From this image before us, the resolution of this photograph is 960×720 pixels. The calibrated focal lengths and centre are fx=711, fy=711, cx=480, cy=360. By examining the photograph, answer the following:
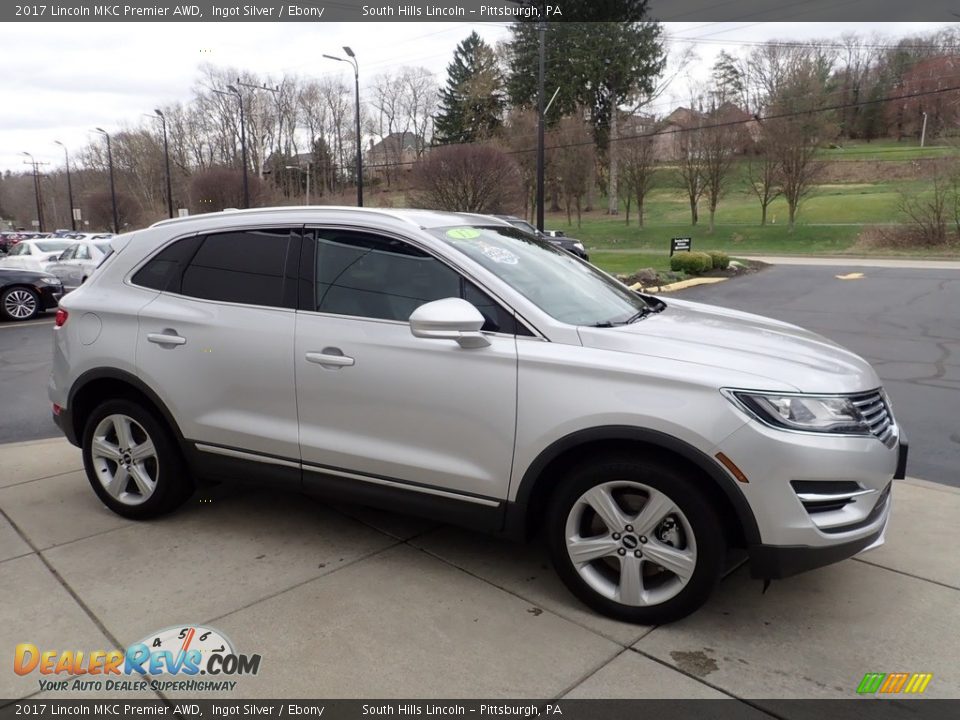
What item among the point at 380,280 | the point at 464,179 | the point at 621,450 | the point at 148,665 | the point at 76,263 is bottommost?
the point at 148,665

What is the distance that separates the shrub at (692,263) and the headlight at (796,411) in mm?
18019

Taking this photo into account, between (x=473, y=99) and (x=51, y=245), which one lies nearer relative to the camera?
(x=51, y=245)

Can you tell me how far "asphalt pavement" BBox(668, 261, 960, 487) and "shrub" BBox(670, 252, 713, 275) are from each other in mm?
1228

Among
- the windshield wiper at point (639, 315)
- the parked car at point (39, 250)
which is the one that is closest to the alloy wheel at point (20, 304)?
the parked car at point (39, 250)

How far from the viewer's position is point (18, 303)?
13.6 metres

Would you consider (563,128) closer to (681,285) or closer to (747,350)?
(681,285)

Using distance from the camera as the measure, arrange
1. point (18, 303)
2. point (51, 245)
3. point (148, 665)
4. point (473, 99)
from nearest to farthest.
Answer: point (148, 665) < point (18, 303) < point (51, 245) < point (473, 99)

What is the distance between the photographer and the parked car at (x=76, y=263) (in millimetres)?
17031

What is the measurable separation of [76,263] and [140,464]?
15590 millimetres

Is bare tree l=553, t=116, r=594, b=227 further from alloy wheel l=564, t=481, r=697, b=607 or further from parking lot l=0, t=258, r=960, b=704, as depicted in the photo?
alloy wheel l=564, t=481, r=697, b=607

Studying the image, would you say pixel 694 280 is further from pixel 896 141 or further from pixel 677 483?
pixel 896 141

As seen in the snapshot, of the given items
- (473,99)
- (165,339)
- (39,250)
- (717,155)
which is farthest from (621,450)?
(473,99)

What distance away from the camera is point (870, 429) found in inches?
112

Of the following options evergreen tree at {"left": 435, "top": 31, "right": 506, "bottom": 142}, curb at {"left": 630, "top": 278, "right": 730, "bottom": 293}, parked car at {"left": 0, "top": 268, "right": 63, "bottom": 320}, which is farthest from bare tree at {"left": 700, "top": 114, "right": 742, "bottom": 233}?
parked car at {"left": 0, "top": 268, "right": 63, "bottom": 320}
